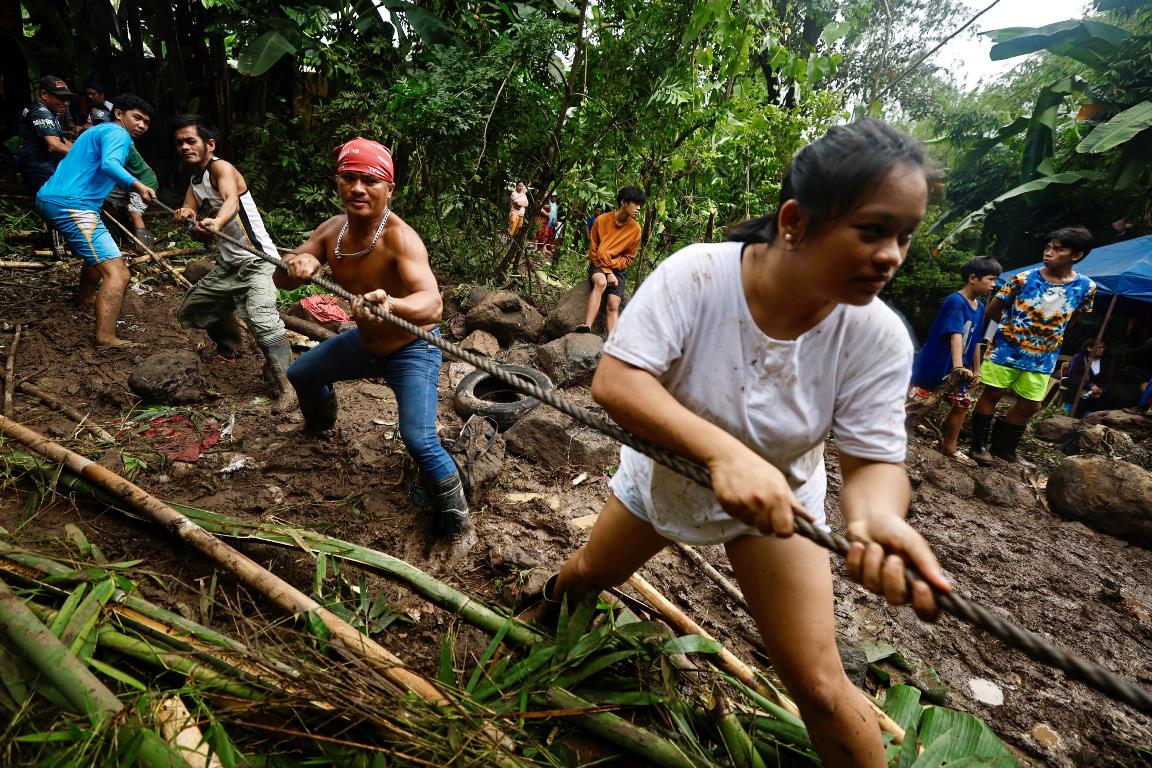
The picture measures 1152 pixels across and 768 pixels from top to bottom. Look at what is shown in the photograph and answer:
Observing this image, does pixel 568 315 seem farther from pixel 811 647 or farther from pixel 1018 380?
pixel 811 647

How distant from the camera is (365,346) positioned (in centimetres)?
289

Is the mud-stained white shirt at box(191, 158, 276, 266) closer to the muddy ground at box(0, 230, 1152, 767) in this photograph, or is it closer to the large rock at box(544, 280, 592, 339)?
the muddy ground at box(0, 230, 1152, 767)

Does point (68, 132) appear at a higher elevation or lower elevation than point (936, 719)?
higher

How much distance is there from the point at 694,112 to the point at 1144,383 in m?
7.67

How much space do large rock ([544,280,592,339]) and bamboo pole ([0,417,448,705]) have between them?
179 inches

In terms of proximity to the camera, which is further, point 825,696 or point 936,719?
point 936,719

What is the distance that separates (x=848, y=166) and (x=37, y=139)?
8.30 meters

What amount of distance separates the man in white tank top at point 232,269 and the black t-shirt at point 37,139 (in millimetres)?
3173

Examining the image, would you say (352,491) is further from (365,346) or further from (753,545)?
(753,545)

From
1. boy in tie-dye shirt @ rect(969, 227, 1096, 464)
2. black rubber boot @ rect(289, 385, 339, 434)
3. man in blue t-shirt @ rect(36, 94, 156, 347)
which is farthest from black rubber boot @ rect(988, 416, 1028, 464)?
man in blue t-shirt @ rect(36, 94, 156, 347)

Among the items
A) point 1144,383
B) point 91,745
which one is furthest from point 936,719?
point 1144,383

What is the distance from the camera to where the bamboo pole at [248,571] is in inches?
73.0

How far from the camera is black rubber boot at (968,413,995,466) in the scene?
214 inches

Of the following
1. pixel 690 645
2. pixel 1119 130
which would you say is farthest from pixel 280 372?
pixel 1119 130
